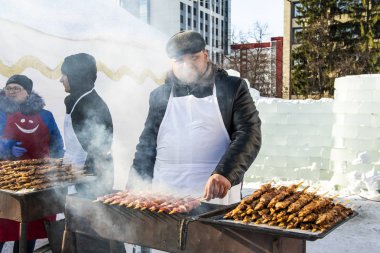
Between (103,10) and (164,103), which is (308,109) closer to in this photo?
(103,10)

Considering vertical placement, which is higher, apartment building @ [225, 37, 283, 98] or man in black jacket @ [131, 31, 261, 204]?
apartment building @ [225, 37, 283, 98]

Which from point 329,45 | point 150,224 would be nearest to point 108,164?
point 150,224

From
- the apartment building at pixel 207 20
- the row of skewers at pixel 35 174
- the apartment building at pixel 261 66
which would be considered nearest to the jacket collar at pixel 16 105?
the row of skewers at pixel 35 174

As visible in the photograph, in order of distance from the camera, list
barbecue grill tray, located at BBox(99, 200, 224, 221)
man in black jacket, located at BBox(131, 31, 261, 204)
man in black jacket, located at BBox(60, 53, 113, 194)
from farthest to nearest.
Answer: man in black jacket, located at BBox(60, 53, 113, 194)
man in black jacket, located at BBox(131, 31, 261, 204)
barbecue grill tray, located at BBox(99, 200, 224, 221)

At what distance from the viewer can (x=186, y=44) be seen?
2.84 meters

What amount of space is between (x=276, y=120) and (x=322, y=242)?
12.5ft

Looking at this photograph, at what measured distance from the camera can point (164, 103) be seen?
10.3ft

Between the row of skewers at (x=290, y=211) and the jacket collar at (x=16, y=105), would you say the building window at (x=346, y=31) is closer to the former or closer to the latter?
the jacket collar at (x=16, y=105)

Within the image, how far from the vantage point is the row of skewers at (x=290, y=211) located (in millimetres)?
2242

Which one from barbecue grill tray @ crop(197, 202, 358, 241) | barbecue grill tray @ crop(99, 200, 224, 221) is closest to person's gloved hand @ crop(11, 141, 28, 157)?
barbecue grill tray @ crop(99, 200, 224, 221)

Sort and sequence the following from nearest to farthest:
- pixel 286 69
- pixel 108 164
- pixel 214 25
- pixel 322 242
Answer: pixel 108 164
pixel 322 242
pixel 286 69
pixel 214 25

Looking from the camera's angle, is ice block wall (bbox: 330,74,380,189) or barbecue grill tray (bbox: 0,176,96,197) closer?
barbecue grill tray (bbox: 0,176,96,197)

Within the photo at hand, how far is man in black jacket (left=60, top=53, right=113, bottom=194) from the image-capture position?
3793mm

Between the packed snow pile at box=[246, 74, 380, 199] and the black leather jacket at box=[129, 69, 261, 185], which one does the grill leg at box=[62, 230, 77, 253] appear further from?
the packed snow pile at box=[246, 74, 380, 199]
